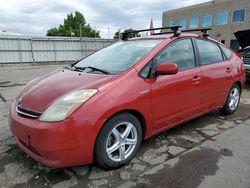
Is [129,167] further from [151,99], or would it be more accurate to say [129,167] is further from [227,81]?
[227,81]

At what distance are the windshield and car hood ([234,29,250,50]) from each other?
5.65 m

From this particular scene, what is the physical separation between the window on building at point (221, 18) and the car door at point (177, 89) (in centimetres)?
3175

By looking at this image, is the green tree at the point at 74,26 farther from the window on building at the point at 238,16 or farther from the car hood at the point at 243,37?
the car hood at the point at 243,37

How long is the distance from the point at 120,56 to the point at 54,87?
1.08 meters

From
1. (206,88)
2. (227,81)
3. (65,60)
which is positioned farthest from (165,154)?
(65,60)

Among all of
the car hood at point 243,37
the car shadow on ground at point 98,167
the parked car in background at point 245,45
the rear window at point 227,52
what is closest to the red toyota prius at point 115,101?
the car shadow on ground at point 98,167

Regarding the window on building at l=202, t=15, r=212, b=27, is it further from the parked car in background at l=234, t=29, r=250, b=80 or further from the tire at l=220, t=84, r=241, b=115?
the tire at l=220, t=84, r=241, b=115

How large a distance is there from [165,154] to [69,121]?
4.64 feet

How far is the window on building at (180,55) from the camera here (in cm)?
326

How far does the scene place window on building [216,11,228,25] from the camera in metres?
31.7

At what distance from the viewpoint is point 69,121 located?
2.33m

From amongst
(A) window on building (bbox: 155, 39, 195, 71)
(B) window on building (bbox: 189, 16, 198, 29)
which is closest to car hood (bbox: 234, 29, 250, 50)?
(A) window on building (bbox: 155, 39, 195, 71)

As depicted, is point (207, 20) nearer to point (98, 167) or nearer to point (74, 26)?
point (98, 167)

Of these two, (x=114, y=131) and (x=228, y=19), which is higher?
(x=228, y=19)
